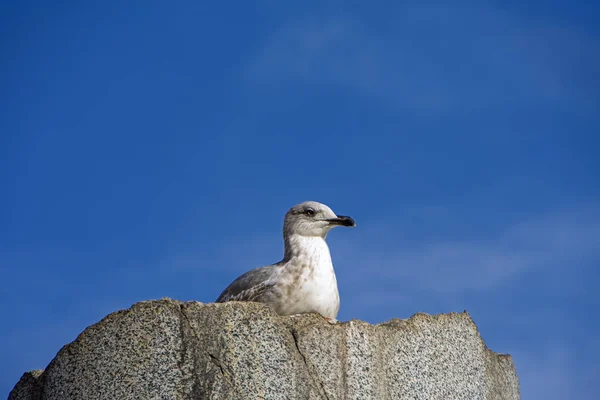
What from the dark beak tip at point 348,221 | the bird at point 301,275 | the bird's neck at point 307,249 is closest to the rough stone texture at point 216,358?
the bird at point 301,275

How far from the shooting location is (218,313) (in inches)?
265

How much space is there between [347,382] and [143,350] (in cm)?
171

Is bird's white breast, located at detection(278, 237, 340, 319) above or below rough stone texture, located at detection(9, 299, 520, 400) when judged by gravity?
above

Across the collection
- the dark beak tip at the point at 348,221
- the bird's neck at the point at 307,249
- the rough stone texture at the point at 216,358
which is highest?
the dark beak tip at the point at 348,221

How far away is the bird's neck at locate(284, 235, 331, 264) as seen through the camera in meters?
8.10

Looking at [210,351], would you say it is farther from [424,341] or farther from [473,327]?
[473,327]

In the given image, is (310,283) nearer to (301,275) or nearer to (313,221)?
(301,275)

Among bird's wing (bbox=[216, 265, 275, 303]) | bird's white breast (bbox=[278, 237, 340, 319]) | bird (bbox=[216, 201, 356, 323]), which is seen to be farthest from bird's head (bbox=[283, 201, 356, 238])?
bird's wing (bbox=[216, 265, 275, 303])

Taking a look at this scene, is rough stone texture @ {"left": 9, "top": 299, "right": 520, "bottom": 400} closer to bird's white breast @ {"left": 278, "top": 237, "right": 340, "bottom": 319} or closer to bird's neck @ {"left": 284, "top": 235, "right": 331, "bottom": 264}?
bird's white breast @ {"left": 278, "top": 237, "right": 340, "bottom": 319}

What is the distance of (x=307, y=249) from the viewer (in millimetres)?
8195

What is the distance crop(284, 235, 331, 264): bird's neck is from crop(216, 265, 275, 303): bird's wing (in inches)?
11.4

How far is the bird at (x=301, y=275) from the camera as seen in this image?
7.76 metres

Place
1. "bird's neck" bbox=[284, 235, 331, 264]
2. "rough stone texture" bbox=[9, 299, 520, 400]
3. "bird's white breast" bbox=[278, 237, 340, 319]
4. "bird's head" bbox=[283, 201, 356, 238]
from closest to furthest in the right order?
1. "rough stone texture" bbox=[9, 299, 520, 400]
2. "bird's white breast" bbox=[278, 237, 340, 319]
3. "bird's neck" bbox=[284, 235, 331, 264]
4. "bird's head" bbox=[283, 201, 356, 238]

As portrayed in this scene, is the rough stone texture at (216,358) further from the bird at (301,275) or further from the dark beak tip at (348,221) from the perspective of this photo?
the dark beak tip at (348,221)
